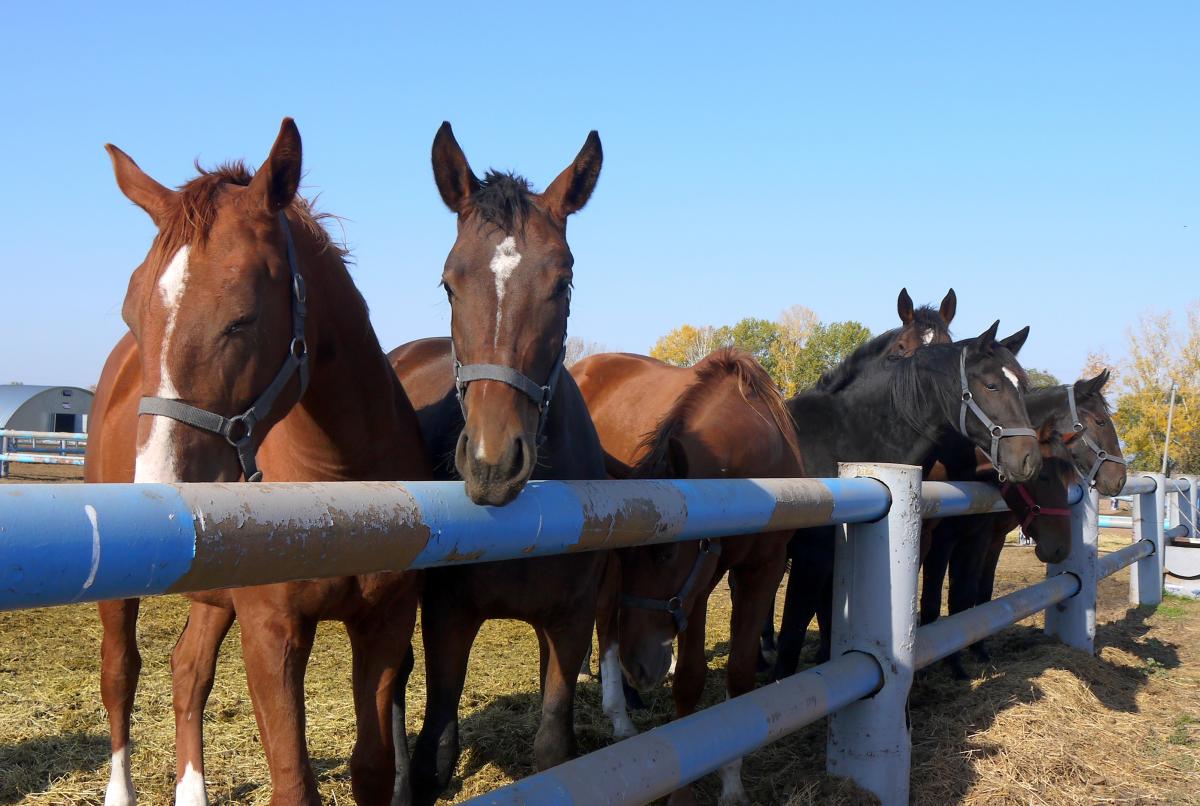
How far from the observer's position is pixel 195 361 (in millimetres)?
2096

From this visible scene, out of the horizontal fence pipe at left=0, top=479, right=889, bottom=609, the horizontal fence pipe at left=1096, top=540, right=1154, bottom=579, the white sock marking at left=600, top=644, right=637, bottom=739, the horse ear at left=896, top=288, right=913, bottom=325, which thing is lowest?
the white sock marking at left=600, top=644, right=637, bottom=739

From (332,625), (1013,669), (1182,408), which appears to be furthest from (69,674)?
(1182,408)

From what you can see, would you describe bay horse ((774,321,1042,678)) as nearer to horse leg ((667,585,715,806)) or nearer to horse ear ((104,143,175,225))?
horse leg ((667,585,715,806))

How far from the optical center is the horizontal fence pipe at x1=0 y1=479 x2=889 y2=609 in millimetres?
940

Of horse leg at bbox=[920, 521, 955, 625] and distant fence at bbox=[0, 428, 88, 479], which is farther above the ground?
distant fence at bbox=[0, 428, 88, 479]

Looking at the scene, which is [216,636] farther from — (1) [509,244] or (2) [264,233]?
(1) [509,244]

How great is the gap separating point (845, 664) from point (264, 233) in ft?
6.76

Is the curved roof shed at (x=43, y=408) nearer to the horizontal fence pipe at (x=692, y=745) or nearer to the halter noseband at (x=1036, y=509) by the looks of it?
the halter noseband at (x=1036, y=509)

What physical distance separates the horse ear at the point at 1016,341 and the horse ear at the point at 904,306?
83 cm

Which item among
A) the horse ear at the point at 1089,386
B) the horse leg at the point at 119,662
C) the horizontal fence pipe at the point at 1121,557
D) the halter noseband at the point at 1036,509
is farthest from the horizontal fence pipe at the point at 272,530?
the horse ear at the point at 1089,386

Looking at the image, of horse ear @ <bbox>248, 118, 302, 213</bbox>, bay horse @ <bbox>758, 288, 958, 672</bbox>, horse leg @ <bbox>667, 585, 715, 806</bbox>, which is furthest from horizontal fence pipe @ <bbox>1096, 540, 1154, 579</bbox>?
horse ear @ <bbox>248, 118, 302, 213</bbox>

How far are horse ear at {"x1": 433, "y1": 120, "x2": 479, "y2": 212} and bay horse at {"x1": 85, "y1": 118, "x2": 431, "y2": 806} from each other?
400mm

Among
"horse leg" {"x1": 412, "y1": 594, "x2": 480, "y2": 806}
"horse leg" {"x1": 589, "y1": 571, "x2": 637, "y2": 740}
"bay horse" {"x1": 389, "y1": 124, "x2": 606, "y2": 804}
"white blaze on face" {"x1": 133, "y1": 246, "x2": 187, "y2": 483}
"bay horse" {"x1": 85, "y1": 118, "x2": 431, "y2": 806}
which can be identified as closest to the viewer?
"white blaze on face" {"x1": 133, "y1": 246, "x2": 187, "y2": 483}

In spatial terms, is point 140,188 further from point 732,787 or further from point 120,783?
point 732,787
